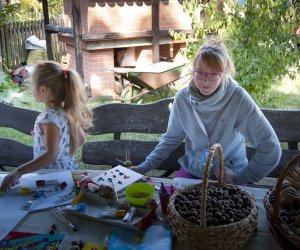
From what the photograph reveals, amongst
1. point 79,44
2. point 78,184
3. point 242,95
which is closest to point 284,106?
point 79,44

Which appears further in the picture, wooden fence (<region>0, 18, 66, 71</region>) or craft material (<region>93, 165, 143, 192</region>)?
wooden fence (<region>0, 18, 66, 71</region>)

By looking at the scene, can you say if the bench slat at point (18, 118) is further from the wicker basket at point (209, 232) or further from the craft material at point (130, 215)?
the wicker basket at point (209, 232)

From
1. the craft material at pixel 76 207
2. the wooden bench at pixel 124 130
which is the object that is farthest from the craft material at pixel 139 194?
the wooden bench at pixel 124 130

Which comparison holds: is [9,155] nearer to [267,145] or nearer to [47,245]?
[47,245]

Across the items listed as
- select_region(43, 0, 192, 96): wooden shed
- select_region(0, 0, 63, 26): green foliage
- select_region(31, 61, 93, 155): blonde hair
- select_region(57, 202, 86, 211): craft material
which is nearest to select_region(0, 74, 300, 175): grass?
select_region(43, 0, 192, 96): wooden shed

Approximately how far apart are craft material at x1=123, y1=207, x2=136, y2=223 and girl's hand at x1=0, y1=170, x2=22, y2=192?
686 millimetres

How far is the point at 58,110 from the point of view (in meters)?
2.36

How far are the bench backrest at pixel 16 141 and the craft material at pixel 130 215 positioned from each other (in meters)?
1.64

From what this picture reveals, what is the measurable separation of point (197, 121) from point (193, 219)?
105 centimetres

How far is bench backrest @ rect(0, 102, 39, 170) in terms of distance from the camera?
294 cm

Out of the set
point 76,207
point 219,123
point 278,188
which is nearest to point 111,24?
point 219,123

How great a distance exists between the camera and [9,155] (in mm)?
2994

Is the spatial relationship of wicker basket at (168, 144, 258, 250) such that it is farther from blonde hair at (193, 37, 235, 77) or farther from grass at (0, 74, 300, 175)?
grass at (0, 74, 300, 175)

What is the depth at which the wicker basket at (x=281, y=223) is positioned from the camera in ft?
3.92
